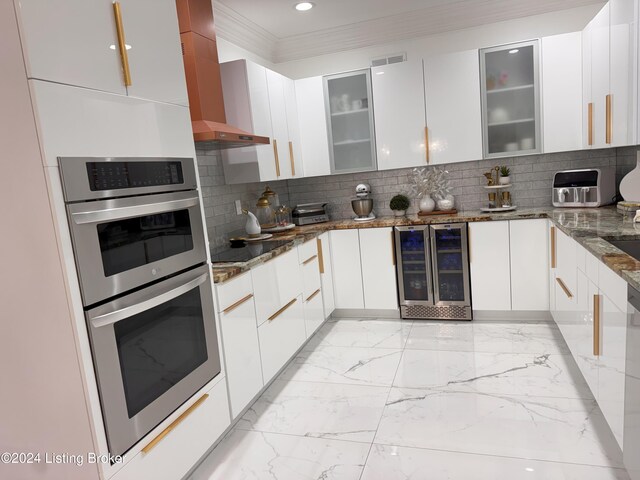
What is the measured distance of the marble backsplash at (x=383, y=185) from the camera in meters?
3.37

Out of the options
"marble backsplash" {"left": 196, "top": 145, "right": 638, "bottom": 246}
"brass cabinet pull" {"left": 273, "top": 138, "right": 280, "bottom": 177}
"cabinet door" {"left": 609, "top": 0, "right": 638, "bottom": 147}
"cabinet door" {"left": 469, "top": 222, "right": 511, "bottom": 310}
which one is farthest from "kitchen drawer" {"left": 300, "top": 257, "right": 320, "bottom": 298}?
"cabinet door" {"left": 609, "top": 0, "right": 638, "bottom": 147}

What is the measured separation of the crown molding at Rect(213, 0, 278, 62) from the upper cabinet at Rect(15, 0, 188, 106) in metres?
1.63

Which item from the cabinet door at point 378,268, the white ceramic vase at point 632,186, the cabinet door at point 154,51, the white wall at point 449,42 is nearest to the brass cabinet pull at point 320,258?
the cabinet door at point 378,268

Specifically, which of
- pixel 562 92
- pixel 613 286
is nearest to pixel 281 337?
pixel 613 286

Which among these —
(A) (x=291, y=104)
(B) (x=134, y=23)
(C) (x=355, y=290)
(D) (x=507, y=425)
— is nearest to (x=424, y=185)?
(C) (x=355, y=290)

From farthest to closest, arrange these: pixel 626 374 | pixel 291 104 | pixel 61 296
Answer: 1. pixel 291 104
2. pixel 626 374
3. pixel 61 296

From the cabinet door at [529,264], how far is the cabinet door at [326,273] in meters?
1.52

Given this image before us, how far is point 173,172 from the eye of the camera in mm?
1916

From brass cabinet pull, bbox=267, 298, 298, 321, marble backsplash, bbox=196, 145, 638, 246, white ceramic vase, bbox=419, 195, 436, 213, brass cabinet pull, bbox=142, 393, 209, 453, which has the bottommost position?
brass cabinet pull, bbox=142, 393, 209, 453

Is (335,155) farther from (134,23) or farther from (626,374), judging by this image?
(626,374)

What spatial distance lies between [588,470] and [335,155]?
9.97ft

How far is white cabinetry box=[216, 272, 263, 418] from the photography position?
2.29 meters

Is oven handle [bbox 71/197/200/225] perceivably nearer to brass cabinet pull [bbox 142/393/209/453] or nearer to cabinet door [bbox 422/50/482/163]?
brass cabinet pull [bbox 142/393/209/453]

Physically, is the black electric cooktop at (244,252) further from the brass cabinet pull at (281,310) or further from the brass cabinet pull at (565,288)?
the brass cabinet pull at (565,288)
